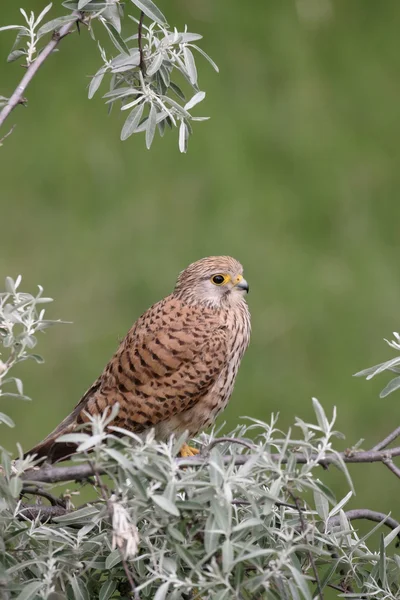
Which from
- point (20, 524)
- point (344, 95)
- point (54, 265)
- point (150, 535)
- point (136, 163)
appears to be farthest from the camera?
point (344, 95)

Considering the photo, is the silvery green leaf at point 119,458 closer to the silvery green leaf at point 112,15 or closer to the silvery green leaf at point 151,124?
the silvery green leaf at point 151,124

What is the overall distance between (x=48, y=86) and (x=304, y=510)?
4267 millimetres

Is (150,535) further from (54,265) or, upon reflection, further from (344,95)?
(344,95)

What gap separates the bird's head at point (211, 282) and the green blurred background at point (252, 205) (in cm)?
165

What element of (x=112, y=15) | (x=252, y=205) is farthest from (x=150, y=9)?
(x=252, y=205)

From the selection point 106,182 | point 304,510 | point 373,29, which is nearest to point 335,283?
point 106,182

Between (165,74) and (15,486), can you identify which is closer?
(15,486)

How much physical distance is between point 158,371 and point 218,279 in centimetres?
34

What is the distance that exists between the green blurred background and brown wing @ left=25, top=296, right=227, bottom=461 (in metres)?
1.74

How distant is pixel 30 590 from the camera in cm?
170

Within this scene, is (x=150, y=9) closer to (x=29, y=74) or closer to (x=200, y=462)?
(x=29, y=74)

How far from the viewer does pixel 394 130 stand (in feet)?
18.9

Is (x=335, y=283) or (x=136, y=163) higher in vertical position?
(x=136, y=163)

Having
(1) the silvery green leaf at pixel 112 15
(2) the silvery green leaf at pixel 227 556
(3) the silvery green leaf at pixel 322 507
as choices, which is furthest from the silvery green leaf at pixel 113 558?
(1) the silvery green leaf at pixel 112 15
